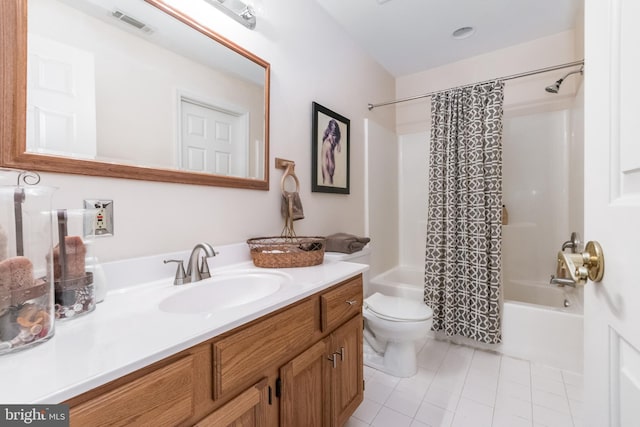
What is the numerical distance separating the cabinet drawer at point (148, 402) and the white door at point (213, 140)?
2.62 ft

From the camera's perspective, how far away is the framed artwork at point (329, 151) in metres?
1.78

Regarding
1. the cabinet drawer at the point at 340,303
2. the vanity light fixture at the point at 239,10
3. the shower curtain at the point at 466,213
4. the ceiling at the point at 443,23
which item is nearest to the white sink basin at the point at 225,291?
the cabinet drawer at the point at 340,303

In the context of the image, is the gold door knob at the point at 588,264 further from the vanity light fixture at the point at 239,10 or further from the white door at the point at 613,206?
the vanity light fixture at the point at 239,10

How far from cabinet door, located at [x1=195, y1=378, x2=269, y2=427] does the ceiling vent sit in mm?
1270

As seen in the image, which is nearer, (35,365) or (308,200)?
(35,365)

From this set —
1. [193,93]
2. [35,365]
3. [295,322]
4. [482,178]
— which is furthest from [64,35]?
[482,178]

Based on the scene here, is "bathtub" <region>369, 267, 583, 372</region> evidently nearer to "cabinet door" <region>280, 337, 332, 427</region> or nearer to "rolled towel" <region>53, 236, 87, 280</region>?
"cabinet door" <region>280, 337, 332, 427</region>

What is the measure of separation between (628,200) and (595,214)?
123 mm

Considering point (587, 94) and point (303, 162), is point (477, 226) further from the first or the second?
Answer: point (587, 94)

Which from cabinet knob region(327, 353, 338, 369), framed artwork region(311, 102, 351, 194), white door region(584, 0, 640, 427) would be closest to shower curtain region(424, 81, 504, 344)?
framed artwork region(311, 102, 351, 194)

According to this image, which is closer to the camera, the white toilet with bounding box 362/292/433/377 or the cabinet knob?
the cabinet knob

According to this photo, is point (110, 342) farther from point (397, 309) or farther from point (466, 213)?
point (466, 213)

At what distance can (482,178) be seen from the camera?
1.97 m

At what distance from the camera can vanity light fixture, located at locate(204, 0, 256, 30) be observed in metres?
1.21
